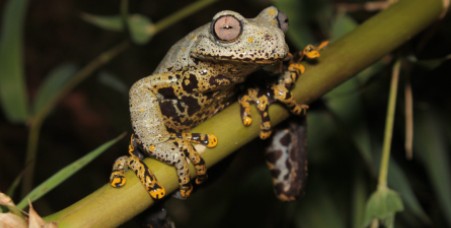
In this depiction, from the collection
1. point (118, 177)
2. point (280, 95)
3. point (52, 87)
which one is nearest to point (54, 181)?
Answer: point (118, 177)

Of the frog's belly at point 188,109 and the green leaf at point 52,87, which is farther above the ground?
the green leaf at point 52,87

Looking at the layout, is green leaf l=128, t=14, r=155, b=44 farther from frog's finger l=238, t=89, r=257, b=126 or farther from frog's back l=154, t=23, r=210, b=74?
frog's finger l=238, t=89, r=257, b=126

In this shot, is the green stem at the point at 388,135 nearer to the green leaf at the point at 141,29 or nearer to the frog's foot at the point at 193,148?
the frog's foot at the point at 193,148

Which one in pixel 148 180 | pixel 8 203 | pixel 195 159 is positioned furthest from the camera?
pixel 195 159

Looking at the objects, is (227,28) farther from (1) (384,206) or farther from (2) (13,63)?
(2) (13,63)

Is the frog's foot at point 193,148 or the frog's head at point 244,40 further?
the frog's head at point 244,40

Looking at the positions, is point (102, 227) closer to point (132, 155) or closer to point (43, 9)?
point (132, 155)

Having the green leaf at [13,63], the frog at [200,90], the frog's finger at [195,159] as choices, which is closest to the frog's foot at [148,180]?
the frog at [200,90]
